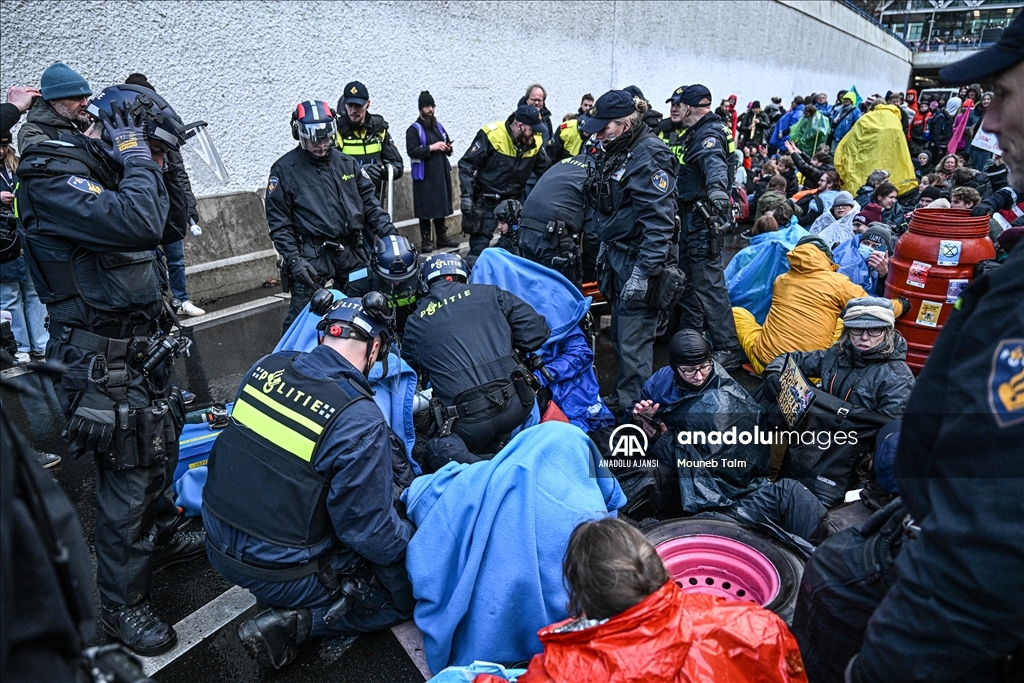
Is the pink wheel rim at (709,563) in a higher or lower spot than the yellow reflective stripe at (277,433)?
lower

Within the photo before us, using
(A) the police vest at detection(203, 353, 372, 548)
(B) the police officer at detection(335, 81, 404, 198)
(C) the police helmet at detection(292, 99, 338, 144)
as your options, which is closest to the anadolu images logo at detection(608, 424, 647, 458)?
(A) the police vest at detection(203, 353, 372, 548)

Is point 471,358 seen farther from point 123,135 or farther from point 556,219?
point 556,219

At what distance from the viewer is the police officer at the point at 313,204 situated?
4.66 meters

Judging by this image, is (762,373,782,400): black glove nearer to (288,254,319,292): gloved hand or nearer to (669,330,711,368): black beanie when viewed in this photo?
(669,330,711,368): black beanie

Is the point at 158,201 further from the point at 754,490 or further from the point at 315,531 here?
the point at 754,490

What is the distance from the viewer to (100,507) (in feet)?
8.78

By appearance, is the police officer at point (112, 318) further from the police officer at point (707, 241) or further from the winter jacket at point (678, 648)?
the police officer at point (707, 241)

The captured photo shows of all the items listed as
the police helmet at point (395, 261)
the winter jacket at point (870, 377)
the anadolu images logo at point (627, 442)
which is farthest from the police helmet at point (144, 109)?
the winter jacket at point (870, 377)

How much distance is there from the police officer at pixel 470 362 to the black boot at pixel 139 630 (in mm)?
1479

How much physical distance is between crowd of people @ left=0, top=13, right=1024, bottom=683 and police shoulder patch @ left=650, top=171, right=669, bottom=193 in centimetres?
2

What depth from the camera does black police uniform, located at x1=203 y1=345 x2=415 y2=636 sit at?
2.30 metres

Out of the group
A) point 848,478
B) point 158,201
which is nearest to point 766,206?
point 848,478

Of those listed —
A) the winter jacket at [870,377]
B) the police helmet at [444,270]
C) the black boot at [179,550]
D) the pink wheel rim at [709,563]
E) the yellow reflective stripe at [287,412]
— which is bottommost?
the black boot at [179,550]

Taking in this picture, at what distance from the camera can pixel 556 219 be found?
5219 millimetres
